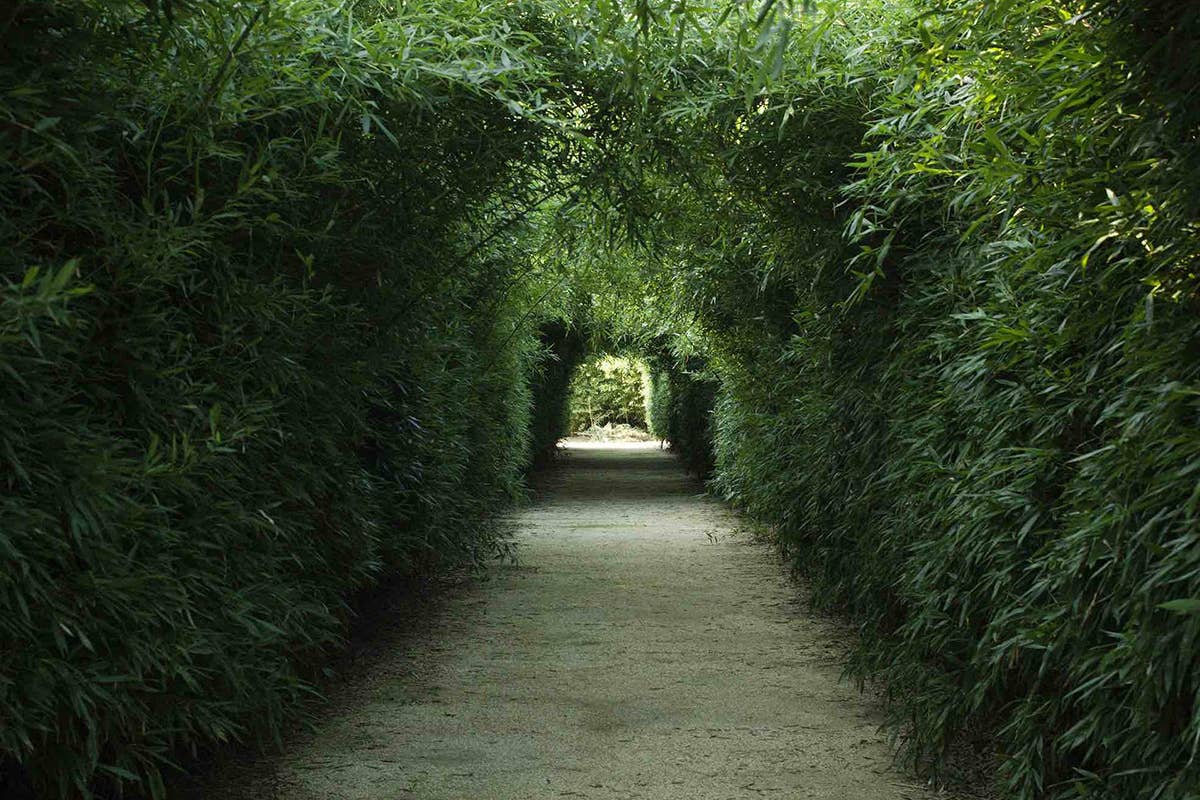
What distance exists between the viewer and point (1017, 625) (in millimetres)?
2402

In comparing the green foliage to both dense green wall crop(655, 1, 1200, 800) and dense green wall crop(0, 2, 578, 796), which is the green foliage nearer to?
dense green wall crop(655, 1, 1200, 800)

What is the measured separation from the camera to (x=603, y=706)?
3785mm

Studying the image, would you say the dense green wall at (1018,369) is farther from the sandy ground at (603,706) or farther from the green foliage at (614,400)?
the green foliage at (614,400)

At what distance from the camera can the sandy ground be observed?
9.91 ft

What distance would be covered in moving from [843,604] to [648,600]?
122cm

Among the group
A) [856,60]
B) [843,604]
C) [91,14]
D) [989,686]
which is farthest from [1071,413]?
[843,604]

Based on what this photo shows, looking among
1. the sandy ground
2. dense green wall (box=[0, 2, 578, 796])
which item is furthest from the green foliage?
dense green wall (box=[0, 2, 578, 796])

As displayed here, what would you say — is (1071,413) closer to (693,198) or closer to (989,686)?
(989,686)

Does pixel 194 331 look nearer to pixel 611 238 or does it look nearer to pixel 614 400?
pixel 611 238

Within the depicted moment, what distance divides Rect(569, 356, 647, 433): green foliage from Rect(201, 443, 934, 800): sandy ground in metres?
24.8

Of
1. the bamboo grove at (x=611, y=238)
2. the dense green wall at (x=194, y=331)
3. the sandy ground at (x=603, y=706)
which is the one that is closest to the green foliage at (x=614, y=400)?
the sandy ground at (x=603, y=706)

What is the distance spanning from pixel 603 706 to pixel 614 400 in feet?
96.7

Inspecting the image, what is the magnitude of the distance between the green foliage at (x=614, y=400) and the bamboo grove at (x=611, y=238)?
26.6 meters

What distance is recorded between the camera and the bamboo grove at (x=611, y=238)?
1.85 m
